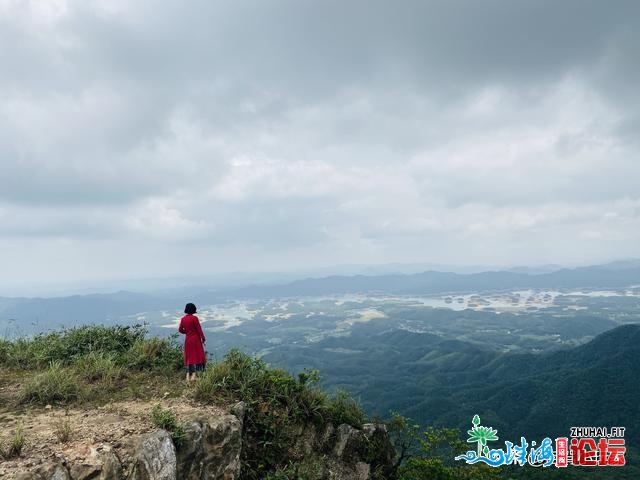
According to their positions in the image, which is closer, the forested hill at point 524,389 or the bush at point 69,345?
the bush at point 69,345

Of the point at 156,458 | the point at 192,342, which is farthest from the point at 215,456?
the point at 192,342

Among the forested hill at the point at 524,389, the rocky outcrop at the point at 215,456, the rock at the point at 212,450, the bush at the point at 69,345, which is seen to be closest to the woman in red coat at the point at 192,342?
the rocky outcrop at the point at 215,456

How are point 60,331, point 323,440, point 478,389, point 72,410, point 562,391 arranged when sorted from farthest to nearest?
point 478,389
point 562,391
point 60,331
point 323,440
point 72,410

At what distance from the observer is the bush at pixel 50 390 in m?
9.54

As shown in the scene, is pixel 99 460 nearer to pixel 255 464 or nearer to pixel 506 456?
pixel 255 464

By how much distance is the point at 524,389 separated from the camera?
132 m

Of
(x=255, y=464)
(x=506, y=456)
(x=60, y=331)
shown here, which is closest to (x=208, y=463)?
(x=255, y=464)

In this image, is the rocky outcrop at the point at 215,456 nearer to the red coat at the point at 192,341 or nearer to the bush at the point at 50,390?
the red coat at the point at 192,341

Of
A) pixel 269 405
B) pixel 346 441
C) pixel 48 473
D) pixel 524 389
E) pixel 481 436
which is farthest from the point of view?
pixel 524 389

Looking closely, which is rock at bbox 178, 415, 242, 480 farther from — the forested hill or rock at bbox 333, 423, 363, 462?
the forested hill

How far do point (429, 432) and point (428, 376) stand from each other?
175101 millimetres

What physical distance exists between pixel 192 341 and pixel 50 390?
366 cm

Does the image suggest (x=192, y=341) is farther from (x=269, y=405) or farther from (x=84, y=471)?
(x=84, y=471)

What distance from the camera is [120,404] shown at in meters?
9.62
